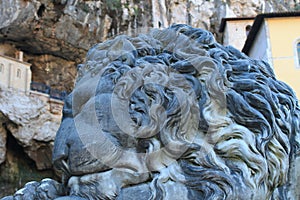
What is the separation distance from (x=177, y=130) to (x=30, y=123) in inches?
761

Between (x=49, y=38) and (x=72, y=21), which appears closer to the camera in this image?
(x=72, y=21)

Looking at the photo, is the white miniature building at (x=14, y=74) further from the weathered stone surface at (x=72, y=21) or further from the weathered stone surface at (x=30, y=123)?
the weathered stone surface at (x=72, y=21)

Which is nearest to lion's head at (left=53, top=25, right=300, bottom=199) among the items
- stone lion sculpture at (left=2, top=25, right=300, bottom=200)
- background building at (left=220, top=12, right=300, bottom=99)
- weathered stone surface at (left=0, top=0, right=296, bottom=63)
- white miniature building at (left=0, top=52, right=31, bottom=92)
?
stone lion sculpture at (left=2, top=25, right=300, bottom=200)

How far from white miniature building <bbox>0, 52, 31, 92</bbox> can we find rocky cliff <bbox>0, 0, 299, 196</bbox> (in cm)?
80

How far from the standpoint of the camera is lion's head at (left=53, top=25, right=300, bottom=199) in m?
1.67

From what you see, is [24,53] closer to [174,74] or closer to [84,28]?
[84,28]

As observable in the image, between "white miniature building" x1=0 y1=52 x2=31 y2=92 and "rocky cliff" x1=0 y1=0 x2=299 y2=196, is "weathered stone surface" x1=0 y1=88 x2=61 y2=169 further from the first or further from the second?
"white miniature building" x1=0 y1=52 x2=31 y2=92

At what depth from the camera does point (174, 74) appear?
72.9 inches

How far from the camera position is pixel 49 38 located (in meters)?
22.5

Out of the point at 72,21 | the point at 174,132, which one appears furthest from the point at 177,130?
the point at 72,21

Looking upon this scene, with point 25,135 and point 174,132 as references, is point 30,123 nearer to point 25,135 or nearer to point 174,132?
point 25,135

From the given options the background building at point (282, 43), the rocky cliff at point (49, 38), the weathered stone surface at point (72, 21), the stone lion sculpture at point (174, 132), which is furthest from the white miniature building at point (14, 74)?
the stone lion sculpture at point (174, 132)

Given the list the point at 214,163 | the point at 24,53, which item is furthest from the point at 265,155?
the point at 24,53

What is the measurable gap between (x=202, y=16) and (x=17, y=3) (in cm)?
1075
